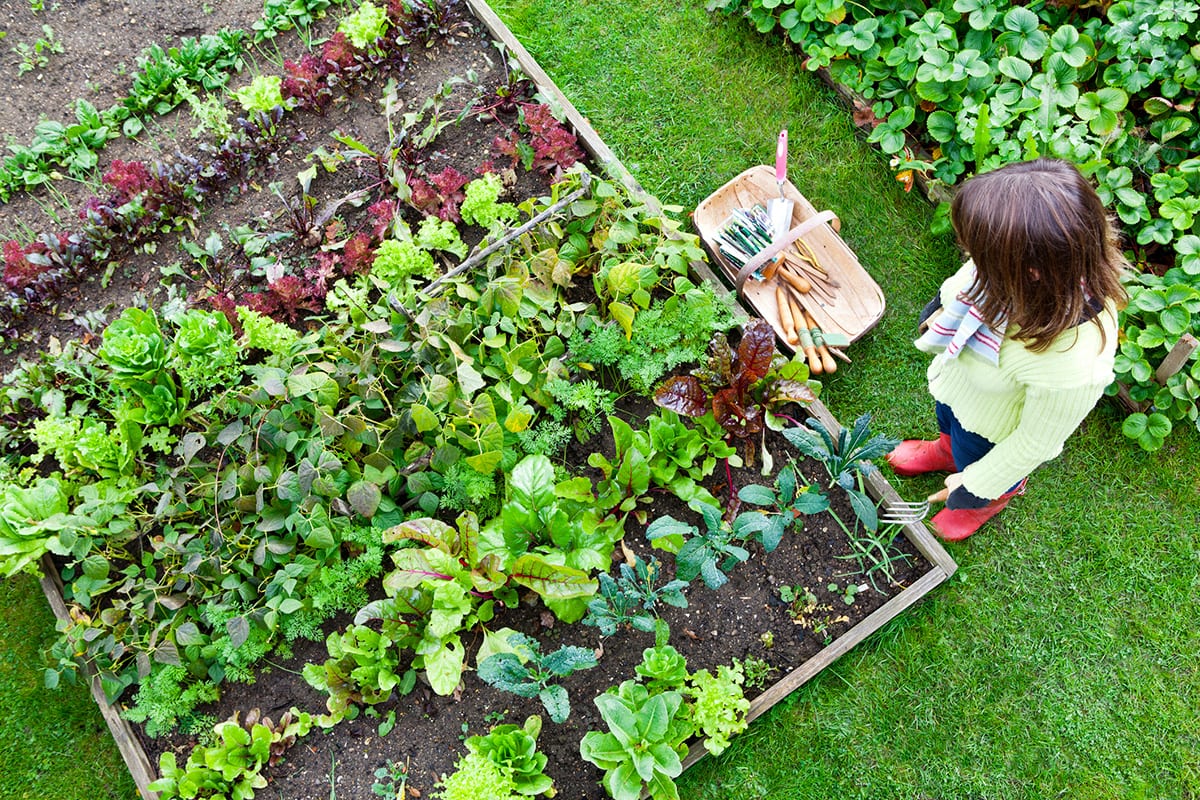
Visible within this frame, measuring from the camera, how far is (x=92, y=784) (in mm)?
3090

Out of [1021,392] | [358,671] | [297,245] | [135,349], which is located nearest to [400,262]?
[297,245]

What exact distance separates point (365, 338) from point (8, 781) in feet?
6.91

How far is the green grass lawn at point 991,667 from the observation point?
9.86 feet

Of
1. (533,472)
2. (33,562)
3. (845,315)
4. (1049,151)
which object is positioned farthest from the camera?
(845,315)

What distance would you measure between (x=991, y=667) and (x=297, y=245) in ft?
10.5

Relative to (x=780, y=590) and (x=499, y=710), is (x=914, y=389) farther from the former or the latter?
(x=499, y=710)

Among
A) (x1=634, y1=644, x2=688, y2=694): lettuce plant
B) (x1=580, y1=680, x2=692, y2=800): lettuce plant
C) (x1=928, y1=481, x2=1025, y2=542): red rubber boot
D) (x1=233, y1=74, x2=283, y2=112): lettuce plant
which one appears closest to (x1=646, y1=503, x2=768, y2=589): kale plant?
(x1=634, y1=644, x2=688, y2=694): lettuce plant

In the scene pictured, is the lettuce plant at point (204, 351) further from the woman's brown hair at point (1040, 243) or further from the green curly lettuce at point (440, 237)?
the woman's brown hair at point (1040, 243)

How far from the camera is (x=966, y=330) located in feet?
7.67

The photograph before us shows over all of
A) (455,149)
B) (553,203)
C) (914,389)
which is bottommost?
(914,389)

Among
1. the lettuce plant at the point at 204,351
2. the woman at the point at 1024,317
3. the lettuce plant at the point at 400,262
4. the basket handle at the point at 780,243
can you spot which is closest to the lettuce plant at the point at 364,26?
the lettuce plant at the point at 400,262

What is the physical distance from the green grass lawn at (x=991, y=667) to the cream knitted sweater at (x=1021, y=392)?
2.31ft

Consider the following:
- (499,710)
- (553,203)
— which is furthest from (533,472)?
(553,203)

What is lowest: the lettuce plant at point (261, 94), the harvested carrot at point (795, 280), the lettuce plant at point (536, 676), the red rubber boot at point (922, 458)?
the red rubber boot at point (922, 458)
